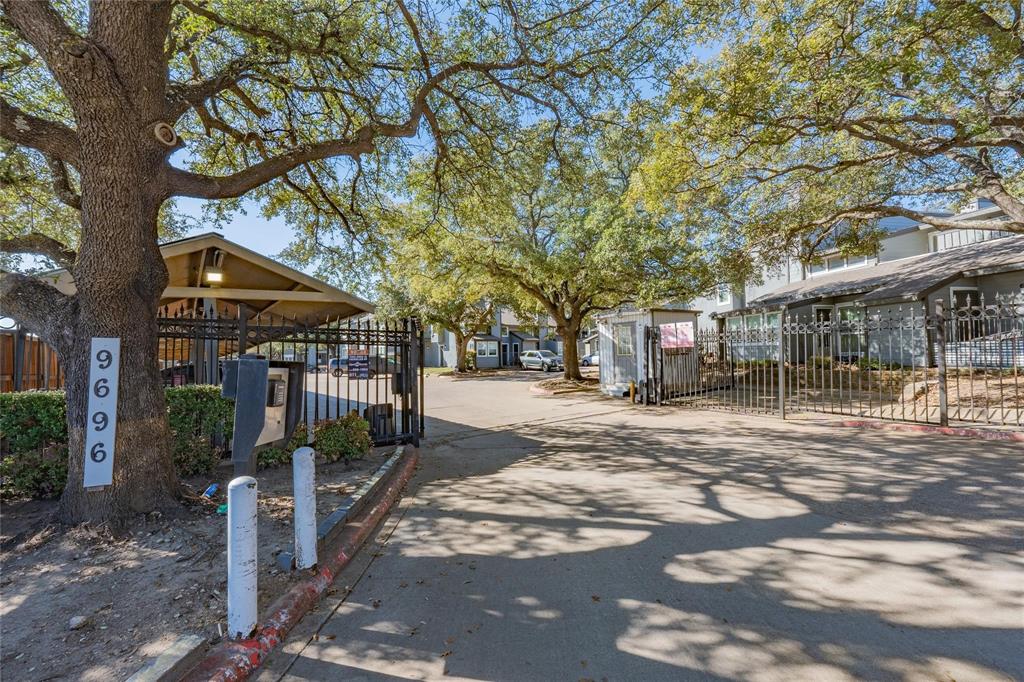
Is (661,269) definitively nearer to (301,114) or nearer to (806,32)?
(806,32)

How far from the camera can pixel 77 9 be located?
276 inches

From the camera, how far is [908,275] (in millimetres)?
18234

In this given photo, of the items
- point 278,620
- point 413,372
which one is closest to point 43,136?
point 278,620

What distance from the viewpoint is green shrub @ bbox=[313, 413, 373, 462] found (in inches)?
267

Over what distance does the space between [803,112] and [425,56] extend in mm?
7198

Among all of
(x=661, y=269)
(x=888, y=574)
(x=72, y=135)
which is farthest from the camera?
(x=661, y=269)

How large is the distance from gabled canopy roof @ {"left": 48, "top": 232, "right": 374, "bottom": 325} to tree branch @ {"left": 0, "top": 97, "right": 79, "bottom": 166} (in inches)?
143

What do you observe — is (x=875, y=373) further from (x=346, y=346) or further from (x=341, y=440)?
(x=341, y=440)

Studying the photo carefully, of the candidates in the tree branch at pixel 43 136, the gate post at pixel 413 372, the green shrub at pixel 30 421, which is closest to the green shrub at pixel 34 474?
the green shrub at pixel 30 421

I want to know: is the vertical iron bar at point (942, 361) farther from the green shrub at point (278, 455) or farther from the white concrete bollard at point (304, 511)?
the green shrub at point (278, 455)

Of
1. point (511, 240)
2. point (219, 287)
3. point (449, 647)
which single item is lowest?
point (449, 647)

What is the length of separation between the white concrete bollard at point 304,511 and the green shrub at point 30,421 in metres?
3.62

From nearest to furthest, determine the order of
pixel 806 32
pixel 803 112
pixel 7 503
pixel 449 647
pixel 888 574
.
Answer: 1. pixel 449 647
2. pixel 888 574
3. pixel 7 503
4. pixel 806 32
5. pixel 803 112

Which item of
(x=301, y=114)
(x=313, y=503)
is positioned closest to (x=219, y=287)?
(x=301, y=114)
